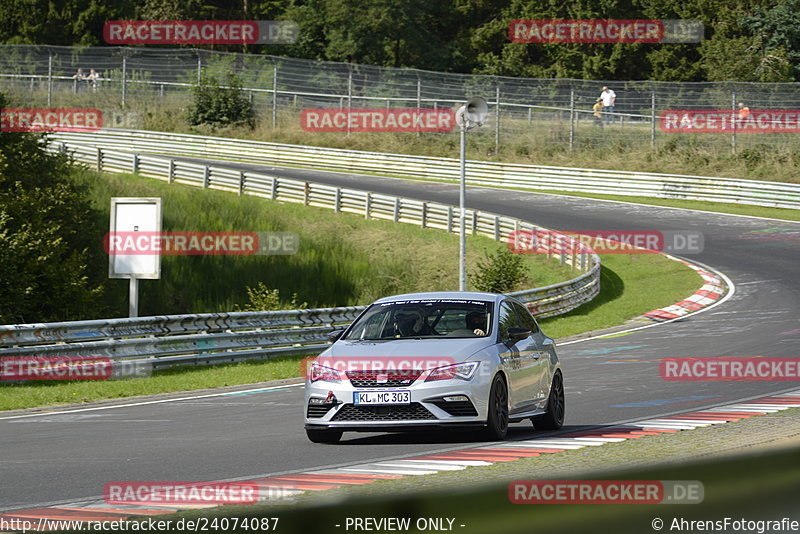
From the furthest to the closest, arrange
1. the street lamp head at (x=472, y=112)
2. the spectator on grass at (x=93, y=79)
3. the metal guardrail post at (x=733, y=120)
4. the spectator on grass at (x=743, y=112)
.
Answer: the spectator on grass at (x=93, y=79)
the spectator on grass at (x=743, y=112)
the metal guardrail post at (x=733, y=120)
the street lamp head at (x=472, y=112)

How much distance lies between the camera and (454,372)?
414 inches

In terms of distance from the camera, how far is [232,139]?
58.4m

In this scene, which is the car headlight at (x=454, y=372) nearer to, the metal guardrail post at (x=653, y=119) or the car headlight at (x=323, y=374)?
the car headlight at (x=323, y=374)

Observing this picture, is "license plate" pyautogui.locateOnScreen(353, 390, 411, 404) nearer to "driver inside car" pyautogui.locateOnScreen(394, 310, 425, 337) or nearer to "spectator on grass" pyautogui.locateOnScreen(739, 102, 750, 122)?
"driver inside car" pyautogui.locateOnScreen(394, 310, 425, 337)

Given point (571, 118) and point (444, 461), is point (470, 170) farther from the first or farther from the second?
point (444, 461)

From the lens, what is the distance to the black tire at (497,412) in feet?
34.9

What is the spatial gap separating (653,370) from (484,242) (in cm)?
2174

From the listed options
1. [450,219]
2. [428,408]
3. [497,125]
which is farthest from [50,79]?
[428,408]

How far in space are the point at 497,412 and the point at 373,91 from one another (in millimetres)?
45368

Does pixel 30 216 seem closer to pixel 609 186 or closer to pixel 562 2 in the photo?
pixel 609 186

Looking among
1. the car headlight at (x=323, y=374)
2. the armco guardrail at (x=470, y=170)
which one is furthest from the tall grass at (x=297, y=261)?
the car headlight at (x=323, y=374)

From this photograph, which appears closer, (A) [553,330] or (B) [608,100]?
(A) [553,330]

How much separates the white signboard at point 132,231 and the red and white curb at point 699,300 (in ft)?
38.8

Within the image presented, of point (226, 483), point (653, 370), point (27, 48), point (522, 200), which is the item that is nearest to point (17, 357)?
point (653, 370)
